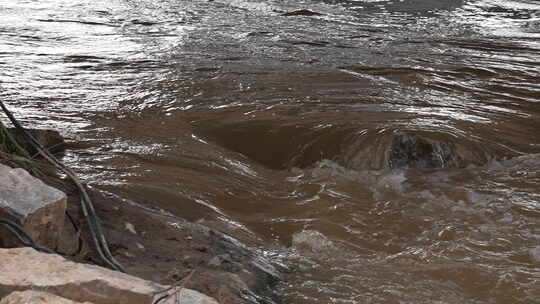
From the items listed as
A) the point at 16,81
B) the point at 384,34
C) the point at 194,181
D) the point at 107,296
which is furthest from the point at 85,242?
the point at 384,34

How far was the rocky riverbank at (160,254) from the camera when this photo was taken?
2.75 metres

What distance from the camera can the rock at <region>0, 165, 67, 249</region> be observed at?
2996 millimetres

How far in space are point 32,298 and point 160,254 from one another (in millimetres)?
1204

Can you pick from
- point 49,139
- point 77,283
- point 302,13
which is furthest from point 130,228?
point 302,13

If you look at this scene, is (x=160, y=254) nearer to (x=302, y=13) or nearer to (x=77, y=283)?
(x=77, y=283)

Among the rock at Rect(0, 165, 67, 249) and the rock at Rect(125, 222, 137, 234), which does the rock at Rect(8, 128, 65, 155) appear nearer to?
the rock at Rect(125, 222, 137, 234)

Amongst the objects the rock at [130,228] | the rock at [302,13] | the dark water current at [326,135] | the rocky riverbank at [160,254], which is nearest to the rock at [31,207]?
the rocky riverbank at [160,254]

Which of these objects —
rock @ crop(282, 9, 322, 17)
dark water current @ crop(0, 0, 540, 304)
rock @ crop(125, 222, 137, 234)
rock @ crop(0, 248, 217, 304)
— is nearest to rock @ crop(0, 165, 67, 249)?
rock @ crop(0, 248, 217, 304)

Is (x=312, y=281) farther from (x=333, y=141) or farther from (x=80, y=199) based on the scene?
(x=333, y=141)

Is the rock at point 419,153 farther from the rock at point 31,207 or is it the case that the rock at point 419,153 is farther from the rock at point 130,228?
the rock at point 31,207

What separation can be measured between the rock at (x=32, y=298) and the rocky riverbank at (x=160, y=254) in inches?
7.0

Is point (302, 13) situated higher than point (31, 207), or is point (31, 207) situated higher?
point (31, 207)

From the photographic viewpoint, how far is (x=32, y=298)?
238 centimetres

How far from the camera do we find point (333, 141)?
6254 mm
